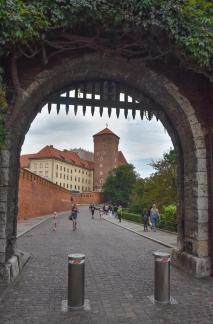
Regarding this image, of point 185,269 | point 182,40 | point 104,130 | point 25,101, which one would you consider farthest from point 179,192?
point 104,130

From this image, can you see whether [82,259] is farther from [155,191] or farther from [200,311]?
[155,191]

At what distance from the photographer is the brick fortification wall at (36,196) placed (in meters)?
27.0

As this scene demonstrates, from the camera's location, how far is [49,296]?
5.68 m

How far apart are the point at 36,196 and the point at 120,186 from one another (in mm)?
42402

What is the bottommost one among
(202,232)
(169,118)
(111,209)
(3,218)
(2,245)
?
(111,209)

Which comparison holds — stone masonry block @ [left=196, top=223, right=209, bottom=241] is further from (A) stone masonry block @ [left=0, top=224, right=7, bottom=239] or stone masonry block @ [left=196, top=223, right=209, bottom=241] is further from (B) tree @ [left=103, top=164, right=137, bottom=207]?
(B) tree @ [left=103, top=164, right=137, bottom=207]

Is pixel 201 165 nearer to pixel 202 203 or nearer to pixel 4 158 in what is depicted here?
pixel 202 203

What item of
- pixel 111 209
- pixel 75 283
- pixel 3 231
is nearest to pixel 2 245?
pixel 3 231

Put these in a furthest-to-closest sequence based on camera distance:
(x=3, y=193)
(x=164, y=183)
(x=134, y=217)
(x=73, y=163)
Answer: (x=73, y=163), (x=134, y=217), (x=164, y=183), (x=3, y=193)

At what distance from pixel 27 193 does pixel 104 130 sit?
6250 centimetres

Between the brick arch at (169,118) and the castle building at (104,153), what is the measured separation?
78414 millimetres

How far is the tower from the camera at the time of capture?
87019mm

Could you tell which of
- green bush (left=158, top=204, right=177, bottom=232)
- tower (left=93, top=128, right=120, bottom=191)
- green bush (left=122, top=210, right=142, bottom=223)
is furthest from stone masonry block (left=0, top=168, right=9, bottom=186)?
tower (left=93, top=128, right=120, bottom=191)

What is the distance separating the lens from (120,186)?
73.2 meters
